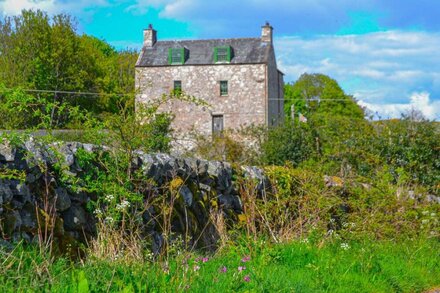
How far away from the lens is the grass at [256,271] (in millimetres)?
5828

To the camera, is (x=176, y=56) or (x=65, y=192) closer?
(x=65, y=192)

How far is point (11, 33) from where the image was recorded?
5053 cm

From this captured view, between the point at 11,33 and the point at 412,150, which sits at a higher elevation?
the point at 11,33

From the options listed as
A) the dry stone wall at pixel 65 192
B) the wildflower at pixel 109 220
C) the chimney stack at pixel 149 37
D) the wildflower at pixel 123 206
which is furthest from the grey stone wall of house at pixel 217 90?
the wildflower at pixel 109 220

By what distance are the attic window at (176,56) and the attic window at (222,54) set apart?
92.4 inches

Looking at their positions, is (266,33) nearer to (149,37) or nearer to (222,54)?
(222,54)

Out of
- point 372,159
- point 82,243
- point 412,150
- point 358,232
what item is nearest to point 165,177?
point 82,243

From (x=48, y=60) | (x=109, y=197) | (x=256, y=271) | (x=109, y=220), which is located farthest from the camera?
(x=48, y=60)

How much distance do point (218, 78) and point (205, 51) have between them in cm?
265

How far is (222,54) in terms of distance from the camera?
1967 inches

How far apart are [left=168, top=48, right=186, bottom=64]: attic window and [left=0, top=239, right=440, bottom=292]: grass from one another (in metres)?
39.9

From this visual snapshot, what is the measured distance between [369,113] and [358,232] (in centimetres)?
1206

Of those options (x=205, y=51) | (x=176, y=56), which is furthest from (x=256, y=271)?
(x=205, y=51)

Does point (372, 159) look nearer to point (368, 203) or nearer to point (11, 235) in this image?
point (368, 203)
